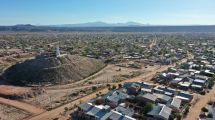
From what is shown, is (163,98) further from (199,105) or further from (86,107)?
(86,107)

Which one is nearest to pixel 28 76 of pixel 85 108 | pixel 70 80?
A: pixel 70 80

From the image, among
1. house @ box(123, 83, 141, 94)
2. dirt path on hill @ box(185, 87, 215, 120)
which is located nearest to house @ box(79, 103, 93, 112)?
house @ box(123, 83, 141, 94)

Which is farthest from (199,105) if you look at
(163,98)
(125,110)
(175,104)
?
(125,110)

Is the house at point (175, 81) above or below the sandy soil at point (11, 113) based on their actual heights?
above

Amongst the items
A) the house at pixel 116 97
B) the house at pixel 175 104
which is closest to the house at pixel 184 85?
the house at pixel 175 104

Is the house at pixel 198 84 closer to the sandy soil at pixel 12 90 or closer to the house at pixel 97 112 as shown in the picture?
the house at pixel 97 112

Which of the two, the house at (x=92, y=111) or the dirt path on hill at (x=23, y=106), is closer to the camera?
the house at (x=92, y=111)
